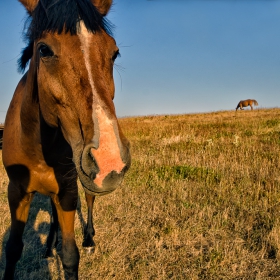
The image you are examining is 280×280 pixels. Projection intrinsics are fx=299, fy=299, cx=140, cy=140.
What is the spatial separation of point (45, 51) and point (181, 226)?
9.62 feet

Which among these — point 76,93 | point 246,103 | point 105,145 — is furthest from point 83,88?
point 246,103

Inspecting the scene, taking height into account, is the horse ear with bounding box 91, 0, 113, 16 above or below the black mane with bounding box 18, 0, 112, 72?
above

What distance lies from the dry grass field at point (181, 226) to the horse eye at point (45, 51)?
2312mm

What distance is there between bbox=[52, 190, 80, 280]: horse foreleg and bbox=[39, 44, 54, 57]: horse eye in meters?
1.52

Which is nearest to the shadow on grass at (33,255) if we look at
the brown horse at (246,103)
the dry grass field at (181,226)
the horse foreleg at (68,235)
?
the dry grass field at (181,226)

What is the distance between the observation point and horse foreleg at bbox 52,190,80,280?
118 inches

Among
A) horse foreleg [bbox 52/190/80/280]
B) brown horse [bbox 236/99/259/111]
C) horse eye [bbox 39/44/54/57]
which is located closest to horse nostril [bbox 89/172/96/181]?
horse eye [bbox 39/44/54/57]

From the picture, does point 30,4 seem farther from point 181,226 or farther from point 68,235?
point 181,226

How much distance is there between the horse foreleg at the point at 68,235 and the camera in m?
2.99

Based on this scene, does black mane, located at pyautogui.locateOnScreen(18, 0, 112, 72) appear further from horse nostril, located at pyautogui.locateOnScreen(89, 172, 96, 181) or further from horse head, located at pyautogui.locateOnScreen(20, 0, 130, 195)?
horse nostril, located at pyautogui.locateOnScreen(89, 172, 96, 181)

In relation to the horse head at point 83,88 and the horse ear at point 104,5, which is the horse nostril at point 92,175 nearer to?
the horse head at point 83,88

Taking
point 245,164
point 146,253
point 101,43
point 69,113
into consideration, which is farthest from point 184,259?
point 245,164

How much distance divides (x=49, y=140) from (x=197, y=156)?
17.4ft

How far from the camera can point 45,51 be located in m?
2.03
